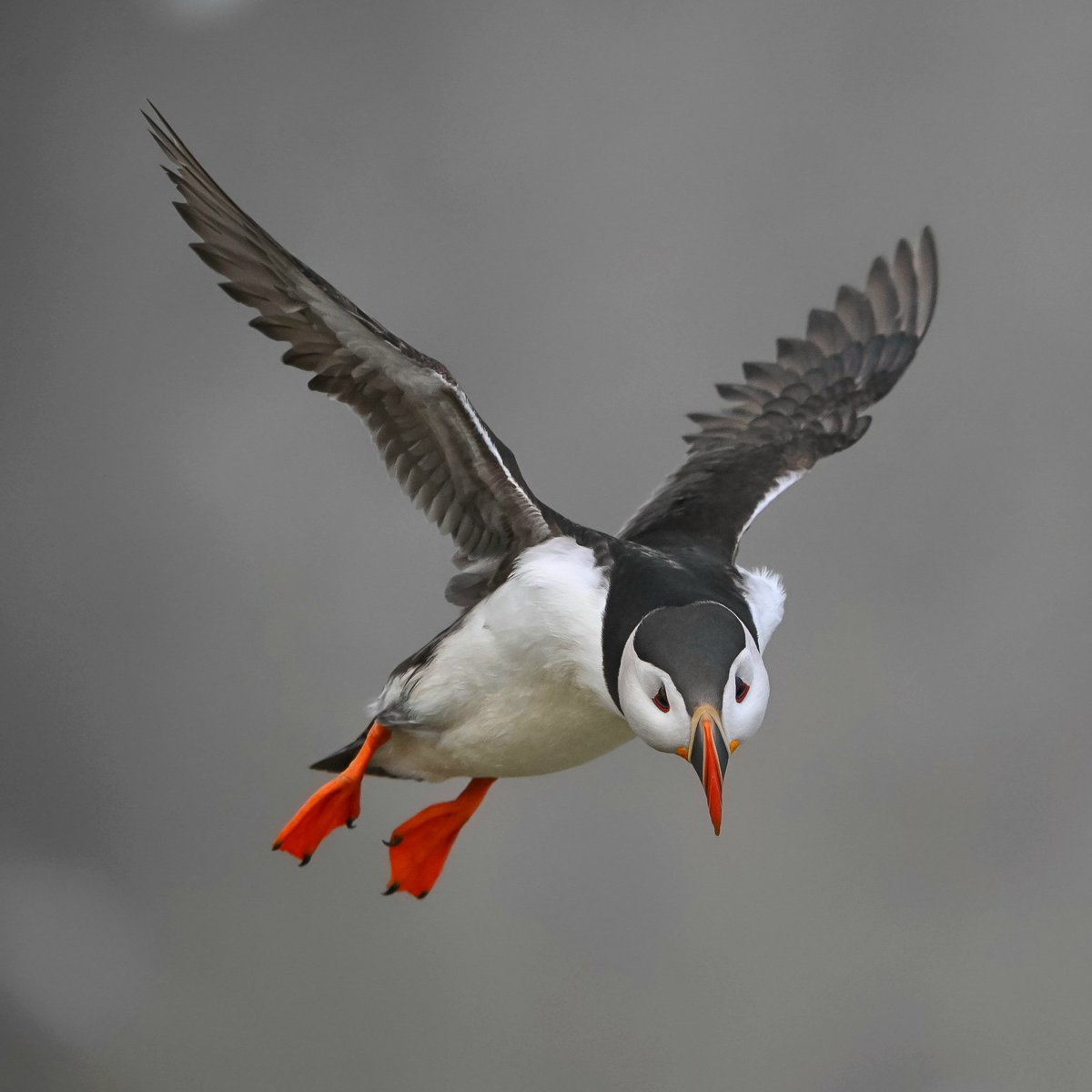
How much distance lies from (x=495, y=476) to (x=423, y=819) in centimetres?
47

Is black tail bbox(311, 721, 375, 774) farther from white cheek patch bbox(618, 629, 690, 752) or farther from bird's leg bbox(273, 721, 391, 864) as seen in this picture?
white cheek patch bbox(618, 629, 690, 752)

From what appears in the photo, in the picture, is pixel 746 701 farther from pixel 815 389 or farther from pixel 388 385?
pixel 815 389

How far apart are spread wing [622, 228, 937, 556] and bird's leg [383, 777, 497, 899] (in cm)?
41

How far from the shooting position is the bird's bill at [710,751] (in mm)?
1092

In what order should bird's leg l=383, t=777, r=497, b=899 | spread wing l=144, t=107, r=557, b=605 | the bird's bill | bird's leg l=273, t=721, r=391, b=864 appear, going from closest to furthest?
the bird's bill
spread wing l=144, t=107, r=557, b=605
bird's leg l=273, t=721, r=391, b=864
bird's leg l=383, t=777, r=497, b=899

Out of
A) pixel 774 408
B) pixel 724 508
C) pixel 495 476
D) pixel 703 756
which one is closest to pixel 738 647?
pixel 703 756

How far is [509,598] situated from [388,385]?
27 cm

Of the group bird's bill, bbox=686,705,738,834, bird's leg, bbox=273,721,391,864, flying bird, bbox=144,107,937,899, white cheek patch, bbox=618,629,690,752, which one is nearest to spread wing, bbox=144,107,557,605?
flying bird, bbox=144,107,937,899

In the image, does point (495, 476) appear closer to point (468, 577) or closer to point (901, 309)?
point (468, 577)

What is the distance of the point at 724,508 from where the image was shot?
1.76 m

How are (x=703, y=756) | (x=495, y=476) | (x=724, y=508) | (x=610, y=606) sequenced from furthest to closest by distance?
1. (x=724, y=508)
2. (x=495, y=476)
3. (x=610, y=606)
4. (x=703, y=756)

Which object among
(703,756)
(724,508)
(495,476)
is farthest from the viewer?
(724,508)

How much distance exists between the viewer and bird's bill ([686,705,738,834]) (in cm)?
109

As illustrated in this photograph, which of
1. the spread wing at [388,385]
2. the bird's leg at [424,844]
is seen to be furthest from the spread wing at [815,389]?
the bird's leg at [424,844]
